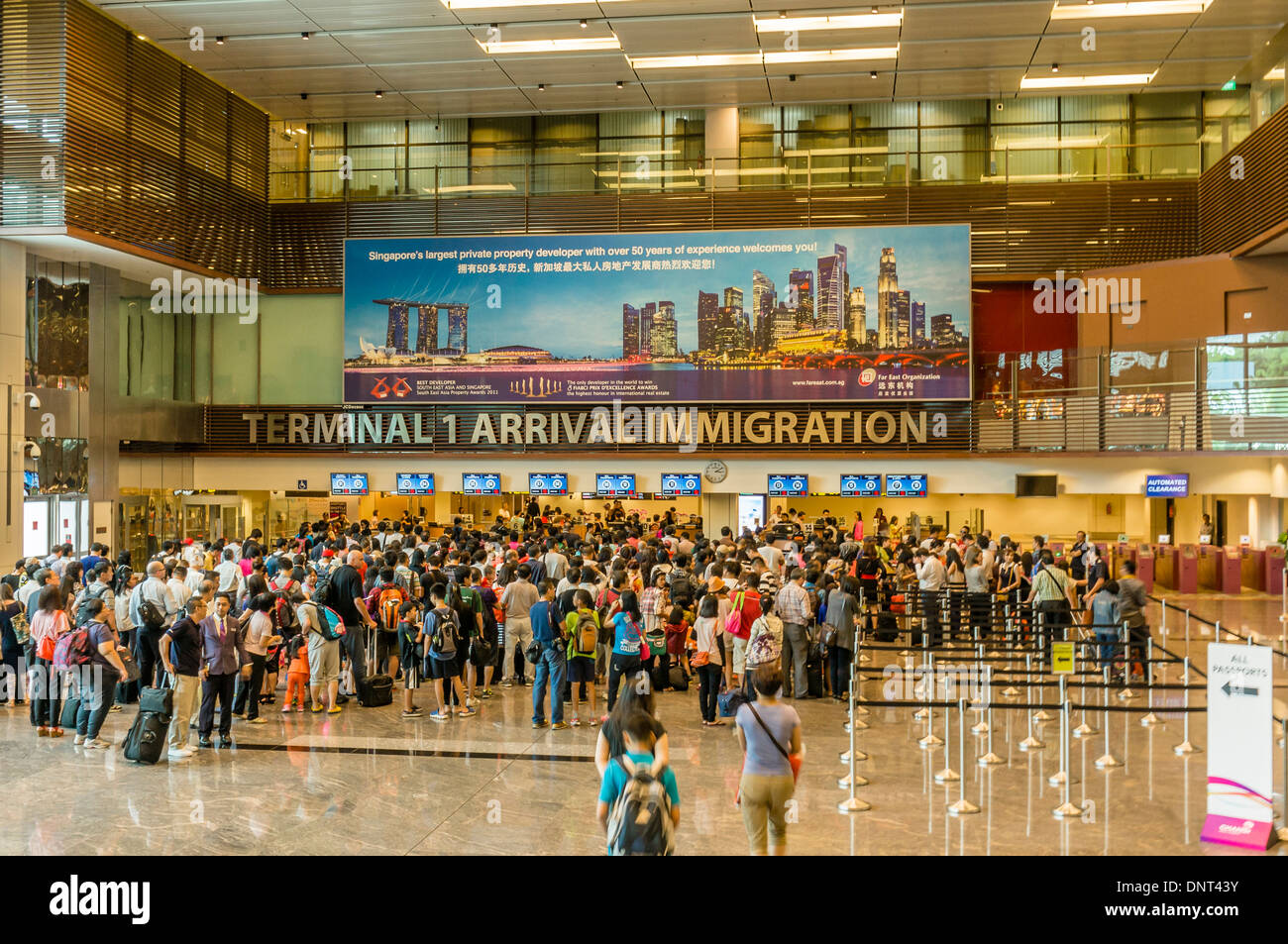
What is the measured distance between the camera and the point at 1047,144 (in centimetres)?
2384

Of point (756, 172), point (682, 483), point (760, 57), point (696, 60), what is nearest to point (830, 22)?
point (760, 57)

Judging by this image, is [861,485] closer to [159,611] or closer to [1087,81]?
[1087,81]


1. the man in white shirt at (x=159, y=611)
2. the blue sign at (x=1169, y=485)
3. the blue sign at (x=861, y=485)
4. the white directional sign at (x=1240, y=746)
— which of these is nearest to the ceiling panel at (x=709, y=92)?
the blue sign at (x=861, y=485)

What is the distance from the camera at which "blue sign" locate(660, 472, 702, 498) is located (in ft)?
73.9

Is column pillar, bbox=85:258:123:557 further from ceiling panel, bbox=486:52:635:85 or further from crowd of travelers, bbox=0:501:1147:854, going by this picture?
ceiling panel, bbox=486:52:635:85

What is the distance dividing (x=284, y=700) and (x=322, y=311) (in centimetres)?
1560

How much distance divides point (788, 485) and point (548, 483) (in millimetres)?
5285

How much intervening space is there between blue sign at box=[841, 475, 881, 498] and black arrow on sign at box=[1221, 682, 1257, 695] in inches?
603

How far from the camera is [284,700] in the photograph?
1120 cm

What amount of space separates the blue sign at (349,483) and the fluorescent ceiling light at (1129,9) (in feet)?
56.6

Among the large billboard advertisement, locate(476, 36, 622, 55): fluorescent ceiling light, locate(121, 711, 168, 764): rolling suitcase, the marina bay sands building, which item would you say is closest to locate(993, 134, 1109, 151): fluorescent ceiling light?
the large billboard advertisement

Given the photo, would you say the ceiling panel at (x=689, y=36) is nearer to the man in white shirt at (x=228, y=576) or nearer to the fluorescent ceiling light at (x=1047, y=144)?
the fluorescent ceiling light at (x=1047, y=144)
